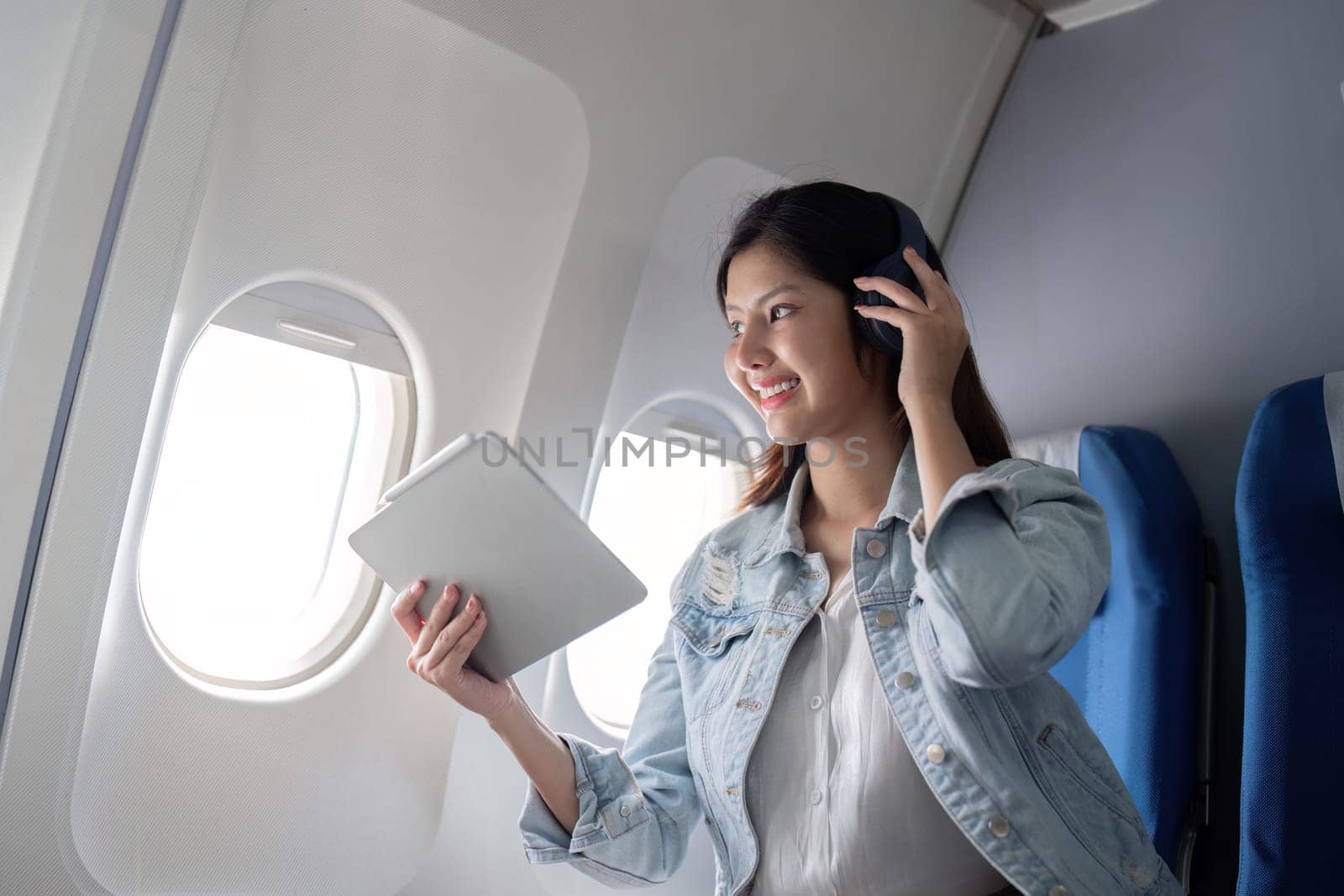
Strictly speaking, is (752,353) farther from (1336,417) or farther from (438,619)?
(1336,417)

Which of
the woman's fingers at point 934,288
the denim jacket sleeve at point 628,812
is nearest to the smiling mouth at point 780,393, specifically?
the woman's fingers at point 934,288

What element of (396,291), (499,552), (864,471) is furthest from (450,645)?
(396,291)

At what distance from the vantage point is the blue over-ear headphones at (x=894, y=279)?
1.44 metres

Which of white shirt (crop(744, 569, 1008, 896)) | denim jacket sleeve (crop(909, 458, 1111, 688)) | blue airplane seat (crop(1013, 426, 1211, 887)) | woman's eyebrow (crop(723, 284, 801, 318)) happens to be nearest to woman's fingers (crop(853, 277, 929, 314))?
woman's eyebrow (crop(723, 284, 801, 318))

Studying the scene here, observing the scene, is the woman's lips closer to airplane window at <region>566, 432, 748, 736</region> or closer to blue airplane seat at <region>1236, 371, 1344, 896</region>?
blue airplane seat at <region>1236, 371, 1344, 896</region>

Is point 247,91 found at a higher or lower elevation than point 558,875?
higher

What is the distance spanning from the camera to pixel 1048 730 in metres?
1.31

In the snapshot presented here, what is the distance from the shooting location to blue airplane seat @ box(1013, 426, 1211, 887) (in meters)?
1.87

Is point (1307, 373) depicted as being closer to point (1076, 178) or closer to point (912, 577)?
point (1076, 178)

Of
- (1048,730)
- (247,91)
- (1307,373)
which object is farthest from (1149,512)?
(247,91)

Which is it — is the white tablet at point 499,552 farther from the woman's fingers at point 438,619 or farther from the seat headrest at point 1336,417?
the seat headrest at point 1336,417

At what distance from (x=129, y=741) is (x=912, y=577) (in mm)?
1212

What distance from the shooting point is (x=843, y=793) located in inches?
51.0

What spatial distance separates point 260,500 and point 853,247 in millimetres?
1309
